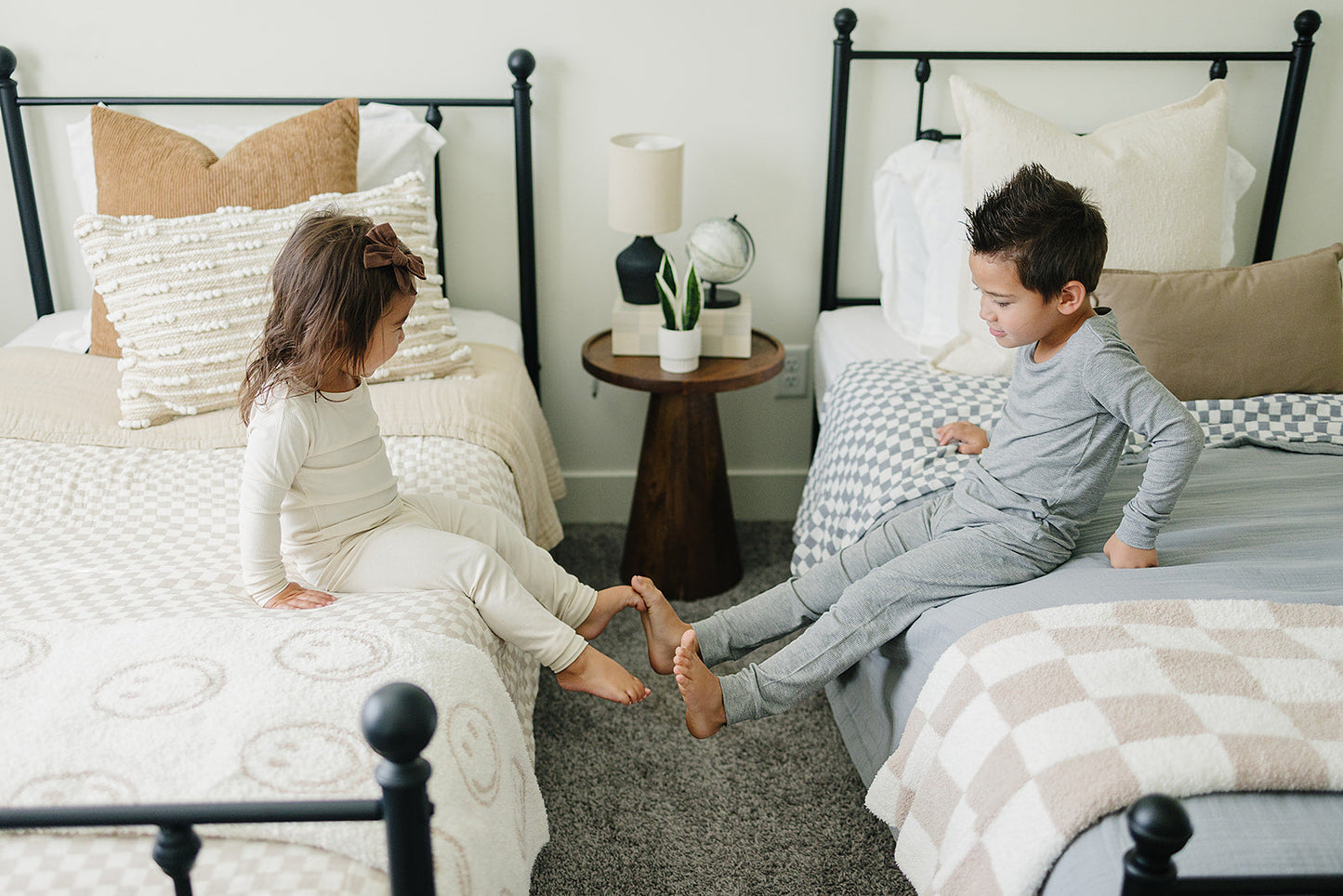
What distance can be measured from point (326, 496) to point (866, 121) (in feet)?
5.03

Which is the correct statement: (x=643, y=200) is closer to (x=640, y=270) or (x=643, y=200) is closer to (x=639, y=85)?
(x=640, y=270)

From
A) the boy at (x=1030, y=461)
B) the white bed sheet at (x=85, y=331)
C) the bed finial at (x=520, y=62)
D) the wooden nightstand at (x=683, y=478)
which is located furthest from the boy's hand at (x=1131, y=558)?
the bed finial at (x=520, y=62)

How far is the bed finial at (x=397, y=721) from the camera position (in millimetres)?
671

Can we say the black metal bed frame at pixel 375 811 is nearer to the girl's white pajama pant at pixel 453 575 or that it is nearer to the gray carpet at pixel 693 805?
the girl's white pajama pant at pixel 453 575

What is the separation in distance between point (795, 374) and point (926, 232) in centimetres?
51

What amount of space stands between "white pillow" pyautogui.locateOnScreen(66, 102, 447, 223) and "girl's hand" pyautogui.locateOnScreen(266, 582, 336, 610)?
1054 mm

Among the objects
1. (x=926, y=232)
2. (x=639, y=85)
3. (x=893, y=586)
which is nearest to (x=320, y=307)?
(x=893, y=586)

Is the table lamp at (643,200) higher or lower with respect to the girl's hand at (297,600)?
higher

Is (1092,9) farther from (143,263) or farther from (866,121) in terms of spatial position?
(143,263)

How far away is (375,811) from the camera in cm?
74

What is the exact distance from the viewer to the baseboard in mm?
2592

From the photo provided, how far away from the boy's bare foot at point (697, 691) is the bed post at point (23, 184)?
1789 mm

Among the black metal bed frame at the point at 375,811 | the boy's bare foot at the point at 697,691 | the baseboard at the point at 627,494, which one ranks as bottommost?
the baseboard at the point at 627,494

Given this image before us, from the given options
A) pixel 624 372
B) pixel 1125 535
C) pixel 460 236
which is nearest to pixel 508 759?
pixel 1125 535
